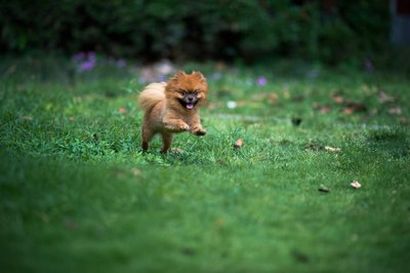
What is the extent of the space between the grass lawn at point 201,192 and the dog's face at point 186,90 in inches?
21.6

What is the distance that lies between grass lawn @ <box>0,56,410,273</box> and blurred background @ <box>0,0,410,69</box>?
12.7 feet

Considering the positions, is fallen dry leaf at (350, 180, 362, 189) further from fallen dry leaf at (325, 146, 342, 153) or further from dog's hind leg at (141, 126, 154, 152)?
dog's hind leg at (141, 126, 154, 152)

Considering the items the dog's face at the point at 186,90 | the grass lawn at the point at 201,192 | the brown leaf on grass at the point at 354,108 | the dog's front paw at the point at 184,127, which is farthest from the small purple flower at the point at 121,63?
the dog's front paw at the point at 184,127

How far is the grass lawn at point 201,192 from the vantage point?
14.9ft

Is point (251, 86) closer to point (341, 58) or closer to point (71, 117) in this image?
point (341, 58)

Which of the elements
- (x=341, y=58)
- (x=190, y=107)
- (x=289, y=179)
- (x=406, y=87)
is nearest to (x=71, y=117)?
(x=190, y=107)

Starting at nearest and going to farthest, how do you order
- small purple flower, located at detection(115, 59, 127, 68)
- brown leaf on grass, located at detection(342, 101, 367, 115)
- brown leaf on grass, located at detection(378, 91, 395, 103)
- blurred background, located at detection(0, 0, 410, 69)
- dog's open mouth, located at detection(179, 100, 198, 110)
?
dog's open mouth, located at detection(179, 100, 198, 110) < brown leaf on grass, located at detection(342, 101, 367, 115) < brown leaf on grass, located at detection(378, 91, 395, 103) < small purple flower, located at detection(115, 59, 127, 68) < blurred background, located at detection(0, 0, 410, 69)

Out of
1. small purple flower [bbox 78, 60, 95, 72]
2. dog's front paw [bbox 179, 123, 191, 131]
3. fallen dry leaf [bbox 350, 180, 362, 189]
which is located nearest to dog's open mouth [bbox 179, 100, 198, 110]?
dog's front paw [bbox 179, 123, 191, 131]

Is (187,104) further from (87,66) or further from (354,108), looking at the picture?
(87,66)

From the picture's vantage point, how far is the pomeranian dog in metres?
6.67

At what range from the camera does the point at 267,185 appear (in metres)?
6.08

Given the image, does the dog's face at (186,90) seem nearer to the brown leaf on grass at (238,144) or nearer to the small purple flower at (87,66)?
the brown leaf on grass at (238,144)

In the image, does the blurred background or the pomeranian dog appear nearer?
the pomeranian dog

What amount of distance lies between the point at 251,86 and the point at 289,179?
5.85 m
